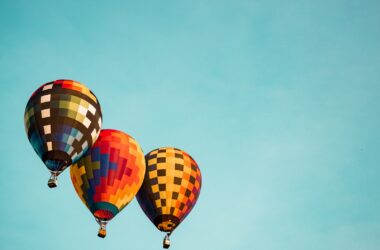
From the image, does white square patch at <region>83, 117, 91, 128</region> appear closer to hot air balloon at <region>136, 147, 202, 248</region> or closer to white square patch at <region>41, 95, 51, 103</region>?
white square patch at <region>41, 95, 51, 103</region>

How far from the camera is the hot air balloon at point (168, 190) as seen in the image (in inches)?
1160

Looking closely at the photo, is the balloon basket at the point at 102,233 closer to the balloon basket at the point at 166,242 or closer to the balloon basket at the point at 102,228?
the balloon basket at the point at 102,228

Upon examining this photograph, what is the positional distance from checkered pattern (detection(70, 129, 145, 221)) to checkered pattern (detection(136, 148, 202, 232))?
188 cm

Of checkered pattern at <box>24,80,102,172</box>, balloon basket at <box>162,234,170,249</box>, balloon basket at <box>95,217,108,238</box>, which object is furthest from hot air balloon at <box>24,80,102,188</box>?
balloon basket at <box>162,234,170,249</box>

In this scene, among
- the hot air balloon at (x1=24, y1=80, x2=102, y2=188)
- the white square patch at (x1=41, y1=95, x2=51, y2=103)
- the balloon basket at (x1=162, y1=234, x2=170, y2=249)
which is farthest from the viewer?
the balloon basket at (x1=162, y1=234, x2=170, y2=249)

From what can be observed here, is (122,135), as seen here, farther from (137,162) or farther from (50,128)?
(50,128)

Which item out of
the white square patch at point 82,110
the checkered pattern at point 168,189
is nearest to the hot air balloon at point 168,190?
the checkered pattern at point 168,189

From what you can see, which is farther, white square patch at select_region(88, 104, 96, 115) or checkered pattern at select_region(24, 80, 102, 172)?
white square patch at select_region(88, 104, 96, 115)

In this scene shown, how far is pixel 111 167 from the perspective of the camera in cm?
2708

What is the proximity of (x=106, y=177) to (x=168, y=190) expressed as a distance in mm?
3934

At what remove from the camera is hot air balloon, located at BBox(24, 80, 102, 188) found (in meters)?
24.7

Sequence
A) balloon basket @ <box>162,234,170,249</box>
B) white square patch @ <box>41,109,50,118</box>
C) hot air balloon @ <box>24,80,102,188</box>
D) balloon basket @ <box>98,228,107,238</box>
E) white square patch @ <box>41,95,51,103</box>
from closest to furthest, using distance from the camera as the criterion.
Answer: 1. hot air balloon @ <box>24,80,102,188</box>
2. white square patch @ <box>41,109,50,118</box>
3. white square patch @ <box>41,95,51,103</box>
4. balloon basket @ <box>98,228,107,238</box>
5. balloon basket @ <box>162,234,170,249</box>

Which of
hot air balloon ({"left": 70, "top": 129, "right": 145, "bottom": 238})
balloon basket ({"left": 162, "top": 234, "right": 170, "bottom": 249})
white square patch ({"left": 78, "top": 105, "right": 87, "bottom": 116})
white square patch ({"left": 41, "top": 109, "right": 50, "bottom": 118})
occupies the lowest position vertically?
balloon basket ({"left": 162, "top": 234, "right": 170, "bottom": 249})

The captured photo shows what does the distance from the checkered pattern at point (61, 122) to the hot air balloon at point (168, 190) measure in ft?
16.2
